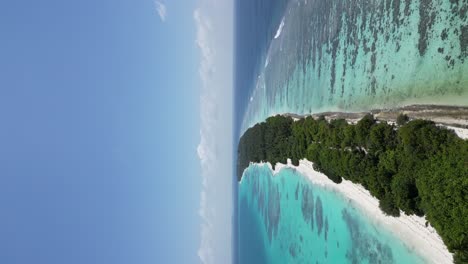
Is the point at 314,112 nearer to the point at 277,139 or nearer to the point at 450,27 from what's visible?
the point at 277,139

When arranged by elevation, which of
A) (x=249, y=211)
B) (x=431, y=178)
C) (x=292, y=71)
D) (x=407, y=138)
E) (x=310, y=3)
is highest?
(x=310, y=3)

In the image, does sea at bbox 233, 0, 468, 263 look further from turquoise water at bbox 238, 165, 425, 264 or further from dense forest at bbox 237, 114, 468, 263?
dense forest at bbox 237, 114, 468, 263

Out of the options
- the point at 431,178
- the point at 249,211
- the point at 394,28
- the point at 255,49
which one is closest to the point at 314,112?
the point at 394,28

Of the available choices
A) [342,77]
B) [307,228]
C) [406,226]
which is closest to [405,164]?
[406,226]

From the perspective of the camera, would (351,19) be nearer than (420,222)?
No

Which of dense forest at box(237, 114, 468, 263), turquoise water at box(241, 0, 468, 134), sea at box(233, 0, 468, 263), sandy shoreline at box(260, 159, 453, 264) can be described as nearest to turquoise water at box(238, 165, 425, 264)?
sea at box(233, 0, 468, 263)

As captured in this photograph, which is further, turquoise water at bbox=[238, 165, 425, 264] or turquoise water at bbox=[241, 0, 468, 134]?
turquoise water at bbox=[238, 165, 425, 264]

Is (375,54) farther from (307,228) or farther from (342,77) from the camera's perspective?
(307,228)
